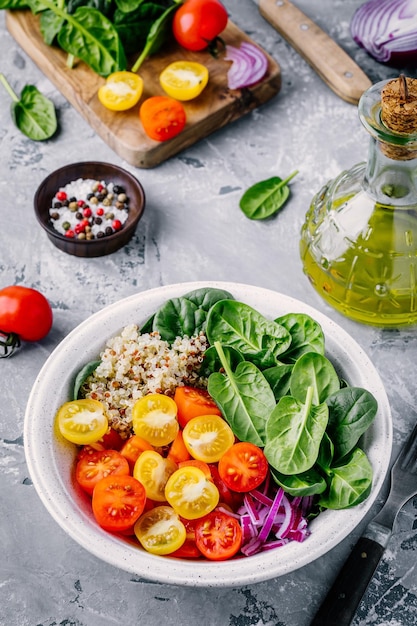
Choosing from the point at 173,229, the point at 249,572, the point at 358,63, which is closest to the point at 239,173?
the point at 173,229

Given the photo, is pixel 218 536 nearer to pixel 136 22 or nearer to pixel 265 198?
pixel 265 198

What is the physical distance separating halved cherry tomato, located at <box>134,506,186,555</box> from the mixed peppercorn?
73 cm

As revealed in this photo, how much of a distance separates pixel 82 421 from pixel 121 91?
3.08ft

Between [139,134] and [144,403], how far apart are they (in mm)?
850

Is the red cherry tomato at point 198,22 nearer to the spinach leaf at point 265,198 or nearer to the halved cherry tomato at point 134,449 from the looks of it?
the spinach leaf at point 265,198

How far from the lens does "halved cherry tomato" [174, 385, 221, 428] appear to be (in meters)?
1.37

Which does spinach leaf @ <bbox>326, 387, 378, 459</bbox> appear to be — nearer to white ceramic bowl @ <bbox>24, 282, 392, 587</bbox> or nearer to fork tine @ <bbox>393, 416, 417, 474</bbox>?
white ceramic bowl @ <bbox>24, 282, 392, 587</bbox>

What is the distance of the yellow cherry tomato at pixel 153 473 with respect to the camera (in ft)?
4.20

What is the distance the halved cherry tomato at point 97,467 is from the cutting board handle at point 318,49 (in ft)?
3.89

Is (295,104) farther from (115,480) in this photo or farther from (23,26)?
(115,480)

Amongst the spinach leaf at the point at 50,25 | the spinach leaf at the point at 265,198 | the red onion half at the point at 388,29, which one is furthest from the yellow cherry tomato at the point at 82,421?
the red onion half at the point at 388,29

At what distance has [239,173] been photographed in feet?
6.43

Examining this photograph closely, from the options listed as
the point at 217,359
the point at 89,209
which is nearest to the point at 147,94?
the point at 89,209

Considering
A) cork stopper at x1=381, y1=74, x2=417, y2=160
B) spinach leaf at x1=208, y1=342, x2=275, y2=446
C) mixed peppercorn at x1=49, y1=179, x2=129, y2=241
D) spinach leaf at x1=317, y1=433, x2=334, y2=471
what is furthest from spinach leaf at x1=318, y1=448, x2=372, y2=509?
mixed peppercorn at x1=49, y1=179, x2=129, y2=241
